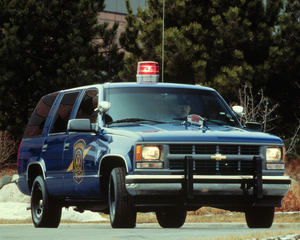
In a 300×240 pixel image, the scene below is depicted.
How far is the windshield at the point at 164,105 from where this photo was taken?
8188mm

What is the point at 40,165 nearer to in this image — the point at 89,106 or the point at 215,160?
the point at 89,106

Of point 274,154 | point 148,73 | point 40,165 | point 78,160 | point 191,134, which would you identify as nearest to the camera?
point 191,134

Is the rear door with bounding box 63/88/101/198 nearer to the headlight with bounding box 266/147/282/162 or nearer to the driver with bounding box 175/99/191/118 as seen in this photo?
the driver with bounding box 175/99/191/118

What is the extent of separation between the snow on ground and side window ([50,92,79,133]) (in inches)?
497

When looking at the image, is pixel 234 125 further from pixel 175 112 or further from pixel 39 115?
pixel 39 115

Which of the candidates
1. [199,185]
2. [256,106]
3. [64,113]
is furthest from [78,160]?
[256,106]

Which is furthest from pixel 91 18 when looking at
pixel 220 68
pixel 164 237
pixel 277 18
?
pixel 164 237

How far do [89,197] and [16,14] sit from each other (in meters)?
17.9

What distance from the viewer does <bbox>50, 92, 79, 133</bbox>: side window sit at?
367 inches

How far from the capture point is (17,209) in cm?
2167

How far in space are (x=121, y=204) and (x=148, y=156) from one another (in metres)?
0.63

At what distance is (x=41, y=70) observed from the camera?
26156 millimetres

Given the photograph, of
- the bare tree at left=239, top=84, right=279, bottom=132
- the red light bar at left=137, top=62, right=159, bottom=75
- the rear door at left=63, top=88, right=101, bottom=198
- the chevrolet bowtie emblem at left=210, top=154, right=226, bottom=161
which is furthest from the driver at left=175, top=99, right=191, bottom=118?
the bare tree at left=239, top=84, right=279, bottom=132

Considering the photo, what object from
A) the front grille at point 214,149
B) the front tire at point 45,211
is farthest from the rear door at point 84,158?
the front grille at point 214,149
